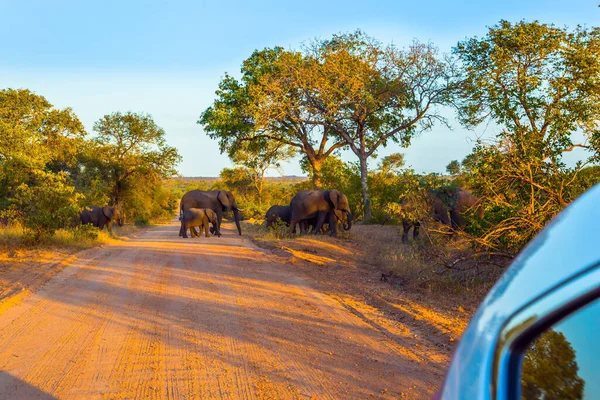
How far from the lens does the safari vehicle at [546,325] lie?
0.99 metres

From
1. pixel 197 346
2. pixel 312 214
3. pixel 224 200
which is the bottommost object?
pixel 197 346

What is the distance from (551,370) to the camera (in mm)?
1076

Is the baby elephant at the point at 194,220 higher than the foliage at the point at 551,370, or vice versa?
the foliage at the point at 551,370

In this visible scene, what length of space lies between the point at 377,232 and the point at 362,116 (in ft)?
22.3

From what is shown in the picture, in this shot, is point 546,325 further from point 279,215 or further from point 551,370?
point 279,215

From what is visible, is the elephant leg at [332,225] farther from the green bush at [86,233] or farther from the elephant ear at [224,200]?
the green bush at [86,233]

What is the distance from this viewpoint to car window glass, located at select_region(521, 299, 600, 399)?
99 centimetres

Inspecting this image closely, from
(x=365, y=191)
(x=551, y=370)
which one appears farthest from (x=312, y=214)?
(x=551, y=370)

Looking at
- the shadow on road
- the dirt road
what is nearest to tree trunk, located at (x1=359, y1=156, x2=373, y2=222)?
the dirt road

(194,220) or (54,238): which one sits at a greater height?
(194,220)

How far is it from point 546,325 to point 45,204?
54.3ft

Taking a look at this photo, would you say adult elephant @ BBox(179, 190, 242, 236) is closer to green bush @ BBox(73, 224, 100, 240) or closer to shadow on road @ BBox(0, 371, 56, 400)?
green bush @ BBox(73, 224, 100, 240)

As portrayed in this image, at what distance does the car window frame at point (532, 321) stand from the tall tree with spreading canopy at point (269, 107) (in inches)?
1023

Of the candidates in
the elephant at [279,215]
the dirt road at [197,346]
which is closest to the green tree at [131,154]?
the elephant at [279,215]
